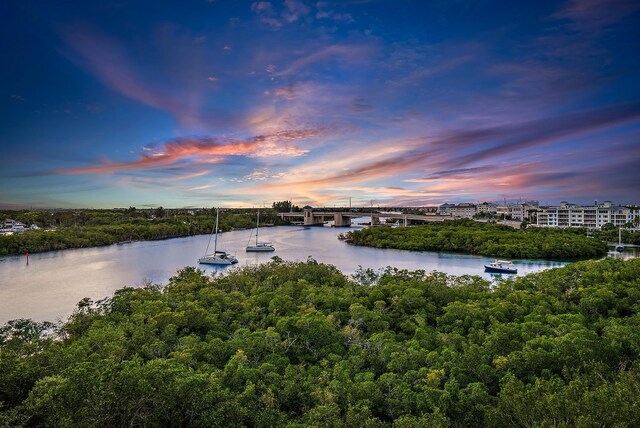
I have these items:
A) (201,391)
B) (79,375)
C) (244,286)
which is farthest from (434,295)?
(79,375)

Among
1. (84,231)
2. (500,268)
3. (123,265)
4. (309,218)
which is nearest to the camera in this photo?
(500,268)

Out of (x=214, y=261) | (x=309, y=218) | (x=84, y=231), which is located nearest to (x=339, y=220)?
(x=309, y=218)

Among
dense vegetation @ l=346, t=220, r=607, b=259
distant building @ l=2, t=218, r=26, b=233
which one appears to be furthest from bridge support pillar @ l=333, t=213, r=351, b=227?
distant building @ l=2, t=218, r=26, b=233

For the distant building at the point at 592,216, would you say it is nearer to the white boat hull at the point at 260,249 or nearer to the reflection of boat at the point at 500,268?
the reflection of boat at the point at 500,268

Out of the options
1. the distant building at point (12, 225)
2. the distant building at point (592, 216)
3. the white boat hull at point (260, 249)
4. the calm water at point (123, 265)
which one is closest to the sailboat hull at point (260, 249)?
the white boat hull at point (260, 249)

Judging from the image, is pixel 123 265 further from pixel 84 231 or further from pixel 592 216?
pixel 592 216

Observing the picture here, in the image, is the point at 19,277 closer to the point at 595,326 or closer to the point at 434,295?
the point at 434,295
